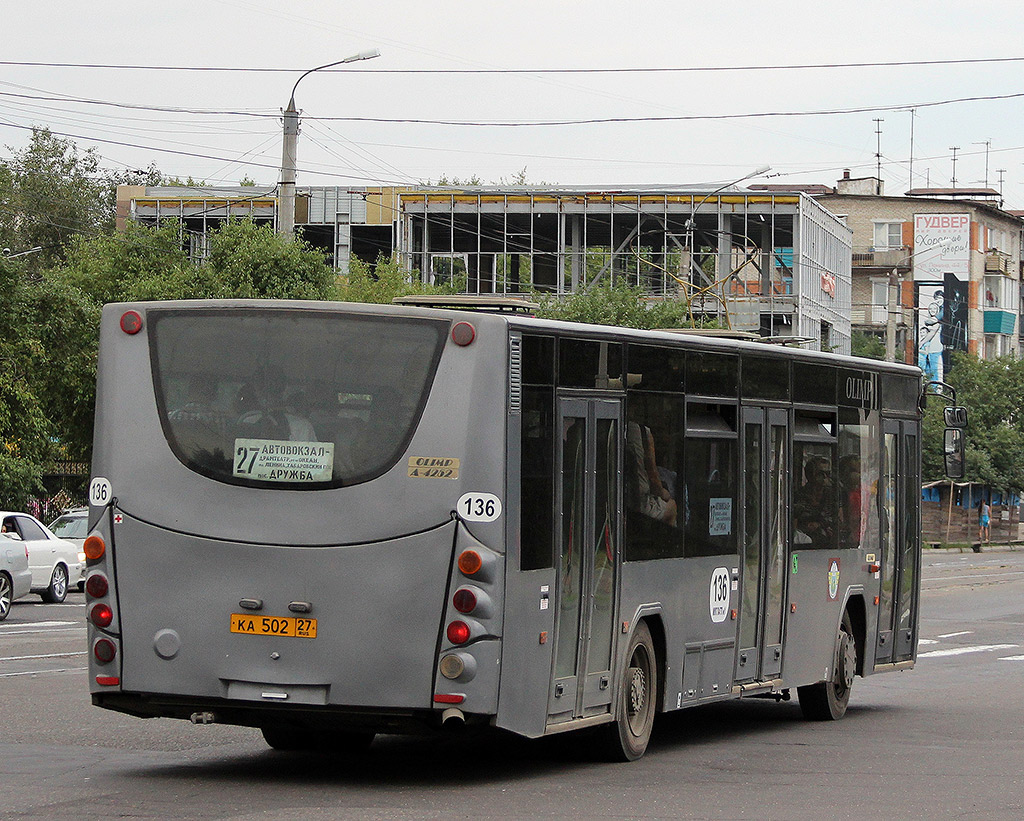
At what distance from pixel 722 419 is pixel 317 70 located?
19.8m

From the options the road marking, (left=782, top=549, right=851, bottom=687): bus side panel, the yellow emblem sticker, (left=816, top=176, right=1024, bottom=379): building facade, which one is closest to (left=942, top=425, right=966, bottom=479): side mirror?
(left=782, top=549, right=851, bottom=687): bus side panel

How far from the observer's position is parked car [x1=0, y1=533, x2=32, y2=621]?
25.3 m

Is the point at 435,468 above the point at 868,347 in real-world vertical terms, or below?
below

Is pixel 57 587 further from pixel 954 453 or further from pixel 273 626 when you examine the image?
pixel 273 626

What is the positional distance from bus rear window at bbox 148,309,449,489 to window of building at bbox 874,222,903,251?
3539 inches

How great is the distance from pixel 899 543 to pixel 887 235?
83.0 m

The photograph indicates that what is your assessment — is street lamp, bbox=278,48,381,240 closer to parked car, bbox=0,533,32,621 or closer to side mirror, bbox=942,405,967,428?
parked car, bbox=0,533,32,621

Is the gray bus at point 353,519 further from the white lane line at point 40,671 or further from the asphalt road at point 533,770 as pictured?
the white lane line at point 40,671

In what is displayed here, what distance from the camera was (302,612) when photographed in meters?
9.49

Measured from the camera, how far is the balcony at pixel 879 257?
95500 millimetres

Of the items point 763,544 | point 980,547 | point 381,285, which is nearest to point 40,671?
point 763,544

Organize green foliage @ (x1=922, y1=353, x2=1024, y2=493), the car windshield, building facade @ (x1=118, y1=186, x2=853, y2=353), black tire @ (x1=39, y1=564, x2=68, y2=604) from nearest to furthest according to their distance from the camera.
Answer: black tire @ (x1=39, y1=564, x2=68, y2=604) → the car windshield → building facade @ (x1=118, y1=186, x2=853, y2=353) → green foliage @ (x1=922, y1=353, x2=1024, y2=493)

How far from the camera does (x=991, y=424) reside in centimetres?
7644

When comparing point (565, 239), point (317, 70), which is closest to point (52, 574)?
point (317, 70)
